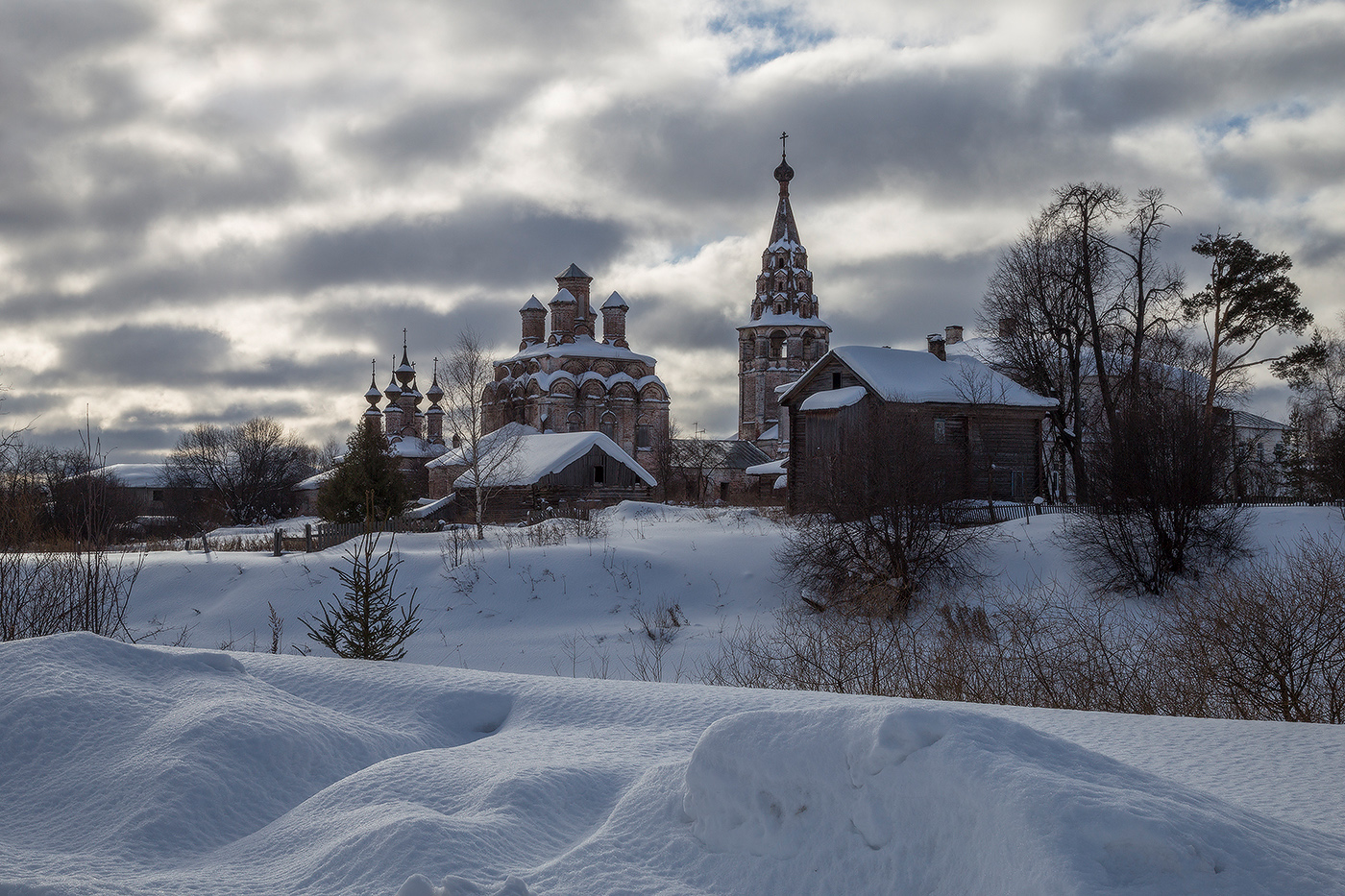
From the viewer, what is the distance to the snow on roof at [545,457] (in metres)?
32.8

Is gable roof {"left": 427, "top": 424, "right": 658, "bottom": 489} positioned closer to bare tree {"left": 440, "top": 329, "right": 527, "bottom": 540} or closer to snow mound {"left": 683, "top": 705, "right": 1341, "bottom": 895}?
bare tree {"left": 440, "top": 329, "right": 527, "bottom": 540}

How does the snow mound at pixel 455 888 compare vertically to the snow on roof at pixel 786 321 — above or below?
below

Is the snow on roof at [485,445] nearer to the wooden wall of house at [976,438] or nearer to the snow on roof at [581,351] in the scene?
the snow on roof at [581,351]

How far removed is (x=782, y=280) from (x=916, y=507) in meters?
41.8

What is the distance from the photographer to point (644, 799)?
3.55 m

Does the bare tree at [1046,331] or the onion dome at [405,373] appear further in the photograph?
the onion dome at [405,373]

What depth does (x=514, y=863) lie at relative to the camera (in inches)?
125

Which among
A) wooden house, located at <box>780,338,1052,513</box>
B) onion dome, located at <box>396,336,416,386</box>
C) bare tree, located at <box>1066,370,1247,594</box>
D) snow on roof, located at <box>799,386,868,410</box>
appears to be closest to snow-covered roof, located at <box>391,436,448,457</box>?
onion dome, located at <box>396,336,416,386</box>

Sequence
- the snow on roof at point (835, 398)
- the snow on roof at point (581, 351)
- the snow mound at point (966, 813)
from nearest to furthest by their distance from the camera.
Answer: the snow mound at point (966, 813) < the snow on roof at point (835, 398) < the snow on roof at point (581, 351)

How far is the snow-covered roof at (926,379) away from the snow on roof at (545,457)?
932 cm

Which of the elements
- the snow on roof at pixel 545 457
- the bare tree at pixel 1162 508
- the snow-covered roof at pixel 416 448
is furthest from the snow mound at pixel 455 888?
the snow-covered roof at pixel 416 448

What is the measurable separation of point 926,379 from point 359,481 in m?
19.4

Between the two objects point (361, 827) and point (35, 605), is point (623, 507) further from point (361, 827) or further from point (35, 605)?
point (361, 827)

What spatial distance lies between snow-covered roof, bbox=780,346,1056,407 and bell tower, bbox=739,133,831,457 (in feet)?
88.0
